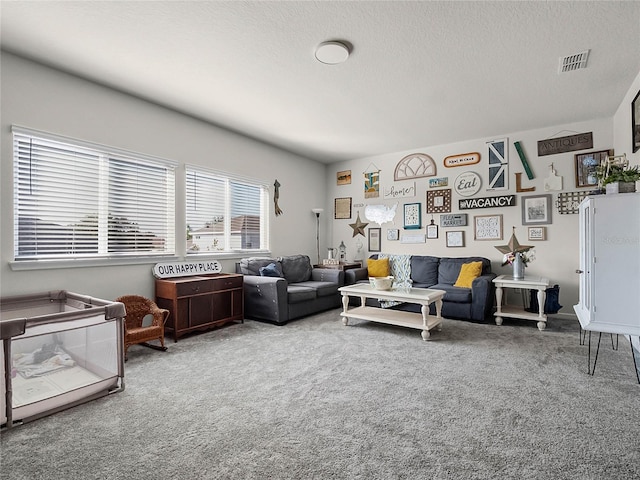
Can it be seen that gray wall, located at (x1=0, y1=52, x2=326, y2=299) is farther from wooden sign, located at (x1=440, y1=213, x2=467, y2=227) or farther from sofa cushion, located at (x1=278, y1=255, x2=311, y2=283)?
wooden sign, located at (x1=440, y1=213, x2=467, y2=227)

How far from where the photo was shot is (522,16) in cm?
246

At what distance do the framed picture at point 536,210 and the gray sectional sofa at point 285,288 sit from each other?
2867mm

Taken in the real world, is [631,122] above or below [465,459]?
above

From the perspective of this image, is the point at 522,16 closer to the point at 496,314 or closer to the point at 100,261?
the point at 496,314

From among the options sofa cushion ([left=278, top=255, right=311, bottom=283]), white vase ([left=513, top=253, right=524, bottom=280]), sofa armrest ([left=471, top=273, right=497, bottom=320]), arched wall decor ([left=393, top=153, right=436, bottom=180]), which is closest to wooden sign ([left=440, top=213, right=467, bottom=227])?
arched wall decor ([left=393, top=153, right=436, bottom=180])

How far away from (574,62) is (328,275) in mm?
3962

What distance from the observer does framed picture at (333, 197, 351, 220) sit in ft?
22.0

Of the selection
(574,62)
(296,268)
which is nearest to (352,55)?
(574,62)

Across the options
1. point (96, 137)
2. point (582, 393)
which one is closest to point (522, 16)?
point (582, 393)

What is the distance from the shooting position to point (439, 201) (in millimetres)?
5684

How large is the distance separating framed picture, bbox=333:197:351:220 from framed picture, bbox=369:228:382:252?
61 cm

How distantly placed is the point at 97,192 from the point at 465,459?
13.0 ft

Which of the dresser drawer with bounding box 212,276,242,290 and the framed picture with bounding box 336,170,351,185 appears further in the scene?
the framed picture with bounding box 336,170,351,185

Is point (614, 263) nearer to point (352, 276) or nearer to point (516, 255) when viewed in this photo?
point (516, 255)
